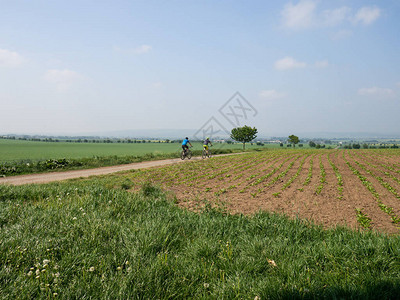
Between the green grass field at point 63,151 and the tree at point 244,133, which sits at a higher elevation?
the tree at point 244,133

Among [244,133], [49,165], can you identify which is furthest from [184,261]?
[244,133]

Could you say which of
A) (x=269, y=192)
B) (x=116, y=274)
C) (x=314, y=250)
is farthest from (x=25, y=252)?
(x=269, y=192)

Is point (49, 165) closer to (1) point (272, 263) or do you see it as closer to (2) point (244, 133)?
(1) point (272, 263)

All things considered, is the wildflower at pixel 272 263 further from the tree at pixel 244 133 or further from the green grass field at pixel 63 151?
the tree at pixel 244 133

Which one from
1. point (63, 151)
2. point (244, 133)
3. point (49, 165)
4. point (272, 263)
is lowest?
point (63, 151)

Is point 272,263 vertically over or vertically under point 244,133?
under

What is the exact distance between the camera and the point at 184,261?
333 centimetres

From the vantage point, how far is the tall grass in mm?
2664

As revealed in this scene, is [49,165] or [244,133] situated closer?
[49,165]

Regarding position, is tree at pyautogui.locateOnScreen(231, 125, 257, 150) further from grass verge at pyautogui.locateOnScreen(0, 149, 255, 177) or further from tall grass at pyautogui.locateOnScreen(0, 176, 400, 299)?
tall grass at pyautogui.locateOnScreen(0, 176, 400, 299)

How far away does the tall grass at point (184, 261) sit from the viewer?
8.74 ft

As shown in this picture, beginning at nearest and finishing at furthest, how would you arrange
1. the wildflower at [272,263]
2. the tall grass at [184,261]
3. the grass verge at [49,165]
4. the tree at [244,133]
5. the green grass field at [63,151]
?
the tall grass at [184,261] → the wildflower at [272,263] → the grass verge at [49,165] → the green grass field at [63,151] → the tree at [244,133]

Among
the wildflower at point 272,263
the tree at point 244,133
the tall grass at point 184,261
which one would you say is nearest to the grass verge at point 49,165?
the tall grass at point 184,261

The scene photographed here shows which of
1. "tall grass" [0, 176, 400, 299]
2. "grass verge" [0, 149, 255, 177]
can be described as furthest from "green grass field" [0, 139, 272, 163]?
"tall grass" [0, 176, 400, 299]
